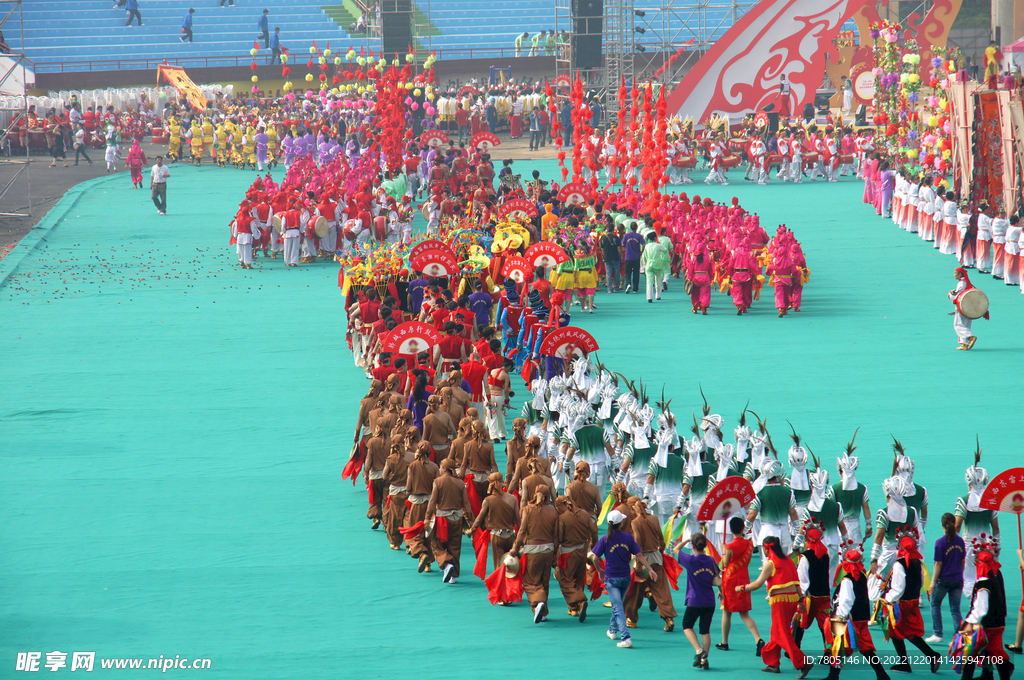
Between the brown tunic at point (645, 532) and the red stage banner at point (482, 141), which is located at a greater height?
the red stage banner at point (482, 141)

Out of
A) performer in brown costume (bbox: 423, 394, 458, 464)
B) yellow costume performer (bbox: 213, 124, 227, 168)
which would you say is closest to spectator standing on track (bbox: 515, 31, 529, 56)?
yellow costume performer (bbox: 213, 124, 227, 168)

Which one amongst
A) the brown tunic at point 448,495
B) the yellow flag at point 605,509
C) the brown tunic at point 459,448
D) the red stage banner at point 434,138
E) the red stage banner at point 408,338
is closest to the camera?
the brown tunic at point 448,495

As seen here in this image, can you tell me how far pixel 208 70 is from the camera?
5403 centimetres

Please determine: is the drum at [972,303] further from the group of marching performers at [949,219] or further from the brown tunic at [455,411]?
the brown tunic at [455,411]

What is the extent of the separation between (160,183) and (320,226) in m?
8.24

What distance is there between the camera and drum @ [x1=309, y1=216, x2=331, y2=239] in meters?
23.9

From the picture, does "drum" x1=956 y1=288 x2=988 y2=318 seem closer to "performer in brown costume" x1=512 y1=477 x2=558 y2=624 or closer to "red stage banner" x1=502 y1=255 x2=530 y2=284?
"red stage banner" x1=502 y1=255 x2=530 y2=284

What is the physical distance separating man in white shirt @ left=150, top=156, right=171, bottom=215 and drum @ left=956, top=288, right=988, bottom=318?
20409 millimetres

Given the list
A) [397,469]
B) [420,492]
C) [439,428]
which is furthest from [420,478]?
[439,428]

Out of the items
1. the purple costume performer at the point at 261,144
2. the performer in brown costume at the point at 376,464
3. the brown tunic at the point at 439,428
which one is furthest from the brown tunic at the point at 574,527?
the purple costume performer at the point at 261,144

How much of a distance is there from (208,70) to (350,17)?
8.83 metres

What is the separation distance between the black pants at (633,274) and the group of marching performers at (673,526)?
31.5 feet

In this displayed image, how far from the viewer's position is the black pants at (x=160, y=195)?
30.2 meters

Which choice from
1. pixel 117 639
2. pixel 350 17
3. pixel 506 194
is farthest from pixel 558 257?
pixel 350 17
